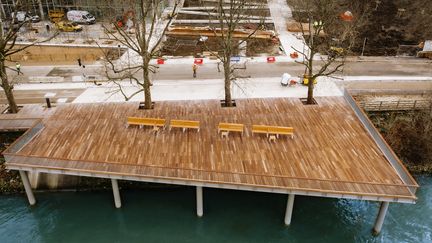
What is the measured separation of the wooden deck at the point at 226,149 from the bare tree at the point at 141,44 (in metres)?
2.61

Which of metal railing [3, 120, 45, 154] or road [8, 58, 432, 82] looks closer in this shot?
metal railing [3, 120, 45, 154]

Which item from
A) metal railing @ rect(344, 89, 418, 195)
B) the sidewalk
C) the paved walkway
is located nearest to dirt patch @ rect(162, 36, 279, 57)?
the paved walkway

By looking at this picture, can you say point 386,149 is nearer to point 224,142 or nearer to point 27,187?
point 224,142

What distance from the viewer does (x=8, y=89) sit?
31328mm

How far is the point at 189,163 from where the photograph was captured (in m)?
24.5

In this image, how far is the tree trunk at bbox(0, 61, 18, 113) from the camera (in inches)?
1209

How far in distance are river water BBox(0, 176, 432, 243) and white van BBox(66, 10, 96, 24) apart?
3225 centimetres

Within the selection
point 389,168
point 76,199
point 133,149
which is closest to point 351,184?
point 389,168

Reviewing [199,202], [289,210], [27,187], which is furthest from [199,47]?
[289,210]

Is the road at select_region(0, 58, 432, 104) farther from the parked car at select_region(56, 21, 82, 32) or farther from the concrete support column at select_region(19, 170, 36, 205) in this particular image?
the concrete support column at select_region(19, 170, 36, 205)

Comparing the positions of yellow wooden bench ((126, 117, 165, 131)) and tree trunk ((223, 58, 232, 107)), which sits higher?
tree trunk ((223, 58, 232, 107))

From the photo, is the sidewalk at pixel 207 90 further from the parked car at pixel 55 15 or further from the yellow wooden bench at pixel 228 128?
the parked car at pixel 55 15

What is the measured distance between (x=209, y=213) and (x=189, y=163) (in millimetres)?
4421

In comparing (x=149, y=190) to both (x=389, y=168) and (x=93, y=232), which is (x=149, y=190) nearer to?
(x=93, y=232)
